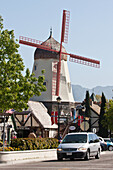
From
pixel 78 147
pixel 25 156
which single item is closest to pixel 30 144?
pixel 25 156

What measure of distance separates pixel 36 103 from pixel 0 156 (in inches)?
1562

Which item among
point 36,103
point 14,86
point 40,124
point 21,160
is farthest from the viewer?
point 36,103

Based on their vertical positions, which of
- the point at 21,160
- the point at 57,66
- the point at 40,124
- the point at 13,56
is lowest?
the point at 21,160

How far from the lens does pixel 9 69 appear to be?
29.7 metres

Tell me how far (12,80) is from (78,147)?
9.58 metres

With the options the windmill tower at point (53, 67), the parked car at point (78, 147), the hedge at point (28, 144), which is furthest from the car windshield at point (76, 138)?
the windmill tower at point (53, 67)

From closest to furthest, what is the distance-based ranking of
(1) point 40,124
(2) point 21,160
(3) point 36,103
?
(2) point 21,160 → (1) point 40,124 → (3) point 36,103

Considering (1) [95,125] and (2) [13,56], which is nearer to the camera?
(2) [13,56]

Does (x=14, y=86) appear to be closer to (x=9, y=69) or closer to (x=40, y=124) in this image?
(x=9, y=69)

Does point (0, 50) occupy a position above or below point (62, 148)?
above

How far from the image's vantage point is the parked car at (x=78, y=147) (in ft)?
73.0

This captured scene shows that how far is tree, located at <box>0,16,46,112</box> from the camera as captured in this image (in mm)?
29000

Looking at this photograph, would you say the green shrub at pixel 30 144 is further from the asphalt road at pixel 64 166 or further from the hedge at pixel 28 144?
the asphalt road at pixel 64 166

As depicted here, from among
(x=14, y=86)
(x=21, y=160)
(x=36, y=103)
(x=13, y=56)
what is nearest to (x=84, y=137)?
(x=21, y=160)
